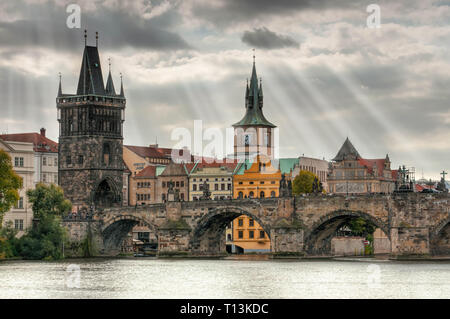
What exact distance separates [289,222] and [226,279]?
85.2 feet

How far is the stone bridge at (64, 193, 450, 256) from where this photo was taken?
319 ft

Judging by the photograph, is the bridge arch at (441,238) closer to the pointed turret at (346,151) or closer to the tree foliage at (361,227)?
the tree foliage at (361,227)

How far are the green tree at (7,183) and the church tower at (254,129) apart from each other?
73.7 meters

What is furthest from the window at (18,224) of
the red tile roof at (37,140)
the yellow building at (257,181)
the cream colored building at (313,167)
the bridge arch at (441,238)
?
the cream colored building at (313,167)

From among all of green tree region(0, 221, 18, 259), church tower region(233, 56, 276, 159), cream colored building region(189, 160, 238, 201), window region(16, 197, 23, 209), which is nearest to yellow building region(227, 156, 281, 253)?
cream colored building region(189, 160, 238, 201)

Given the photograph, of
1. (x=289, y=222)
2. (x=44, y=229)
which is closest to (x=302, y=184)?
(x=289, y=222)

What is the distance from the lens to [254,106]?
16925cm

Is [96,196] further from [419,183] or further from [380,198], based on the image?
[419,183]

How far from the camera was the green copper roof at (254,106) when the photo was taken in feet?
553

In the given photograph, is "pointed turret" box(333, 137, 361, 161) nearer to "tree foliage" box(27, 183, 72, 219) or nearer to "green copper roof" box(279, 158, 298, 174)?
"green copper roof" box(279, 158, 298, 174)

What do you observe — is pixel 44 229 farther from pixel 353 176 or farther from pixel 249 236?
pixel 353 176

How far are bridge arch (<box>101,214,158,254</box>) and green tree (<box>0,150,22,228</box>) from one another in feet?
65.5

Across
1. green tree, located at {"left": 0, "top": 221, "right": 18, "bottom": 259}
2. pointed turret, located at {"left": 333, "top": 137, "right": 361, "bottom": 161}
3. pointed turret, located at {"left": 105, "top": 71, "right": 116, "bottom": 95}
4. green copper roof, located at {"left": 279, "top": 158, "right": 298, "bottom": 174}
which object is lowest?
green tree, located at {"left": 0, "top": 221, "right": 18, "bottom": 259}
